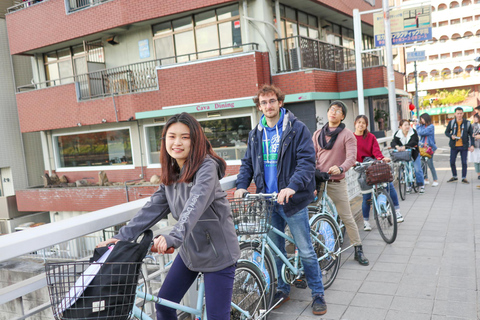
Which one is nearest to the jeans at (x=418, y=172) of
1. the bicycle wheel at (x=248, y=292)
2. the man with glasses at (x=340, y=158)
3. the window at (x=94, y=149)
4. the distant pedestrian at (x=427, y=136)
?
the distant pedestrian at (x=427, y=136)

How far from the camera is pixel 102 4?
1600cm

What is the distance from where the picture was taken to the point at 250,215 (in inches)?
120

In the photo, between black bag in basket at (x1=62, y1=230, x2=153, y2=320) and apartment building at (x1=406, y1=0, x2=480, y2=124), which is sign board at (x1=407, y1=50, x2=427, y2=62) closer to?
black bag in basket at (x1=62, y1=230, x2=153, y2=320)

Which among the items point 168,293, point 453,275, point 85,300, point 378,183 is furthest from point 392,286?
point 85,300

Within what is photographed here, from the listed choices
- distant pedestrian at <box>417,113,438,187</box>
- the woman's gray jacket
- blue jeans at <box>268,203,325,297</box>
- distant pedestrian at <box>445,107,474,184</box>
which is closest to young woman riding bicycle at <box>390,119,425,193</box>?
distant pedestrian at <box>417,113,438,187</box>

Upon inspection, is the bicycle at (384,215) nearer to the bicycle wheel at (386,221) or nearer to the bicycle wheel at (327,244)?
the bicycle wheel at (386,221)

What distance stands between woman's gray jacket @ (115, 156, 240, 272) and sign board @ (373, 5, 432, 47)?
11.4 metres

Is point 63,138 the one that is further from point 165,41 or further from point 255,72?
point 255,72

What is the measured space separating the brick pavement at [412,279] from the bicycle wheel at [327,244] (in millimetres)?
141

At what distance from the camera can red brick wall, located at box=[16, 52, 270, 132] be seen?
13.7 m

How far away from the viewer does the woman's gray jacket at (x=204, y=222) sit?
226 cm

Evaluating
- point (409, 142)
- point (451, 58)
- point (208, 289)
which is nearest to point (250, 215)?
point (208, 289)

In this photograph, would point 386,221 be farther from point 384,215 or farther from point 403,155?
point 403,155

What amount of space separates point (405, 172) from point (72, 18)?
14.5m
